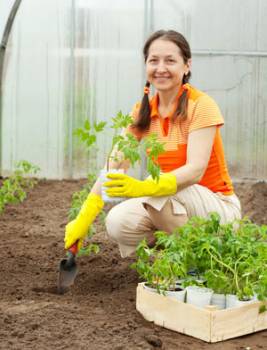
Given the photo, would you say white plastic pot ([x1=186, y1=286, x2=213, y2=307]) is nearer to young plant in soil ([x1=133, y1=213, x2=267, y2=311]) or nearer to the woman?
young plant in soil ([x1=133, y1=213, x2=267, y2=311])

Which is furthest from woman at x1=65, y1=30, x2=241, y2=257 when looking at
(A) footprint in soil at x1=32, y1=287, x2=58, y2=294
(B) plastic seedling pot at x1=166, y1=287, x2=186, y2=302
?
(B) plastic seedling pot at x1=166, y1=287, x2=186, y2=302

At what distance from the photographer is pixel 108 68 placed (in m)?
8.72

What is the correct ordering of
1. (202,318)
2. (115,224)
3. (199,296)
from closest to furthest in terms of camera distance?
(202,318), (199,296), (115,224)

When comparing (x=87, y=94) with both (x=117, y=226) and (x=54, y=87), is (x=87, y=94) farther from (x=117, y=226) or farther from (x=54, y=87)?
(x=117, y=226)

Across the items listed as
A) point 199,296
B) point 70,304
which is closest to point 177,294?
point 199,296

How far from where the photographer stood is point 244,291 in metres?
3.25

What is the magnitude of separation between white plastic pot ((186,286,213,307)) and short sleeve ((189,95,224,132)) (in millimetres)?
873

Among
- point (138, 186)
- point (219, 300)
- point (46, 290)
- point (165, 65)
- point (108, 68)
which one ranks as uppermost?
point (108, 68)

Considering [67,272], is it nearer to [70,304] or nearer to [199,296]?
[70,304]

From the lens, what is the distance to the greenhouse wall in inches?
339

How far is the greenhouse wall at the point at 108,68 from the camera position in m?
8.60

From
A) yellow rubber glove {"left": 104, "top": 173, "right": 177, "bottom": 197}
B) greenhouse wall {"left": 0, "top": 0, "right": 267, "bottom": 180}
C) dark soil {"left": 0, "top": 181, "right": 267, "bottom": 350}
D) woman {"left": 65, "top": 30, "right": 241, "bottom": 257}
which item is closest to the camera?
dark soil {"left": 0, "top": 181, "right": 267, "bottom": 350}

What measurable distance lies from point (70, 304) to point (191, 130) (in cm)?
104

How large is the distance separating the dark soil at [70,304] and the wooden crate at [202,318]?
33 mm
